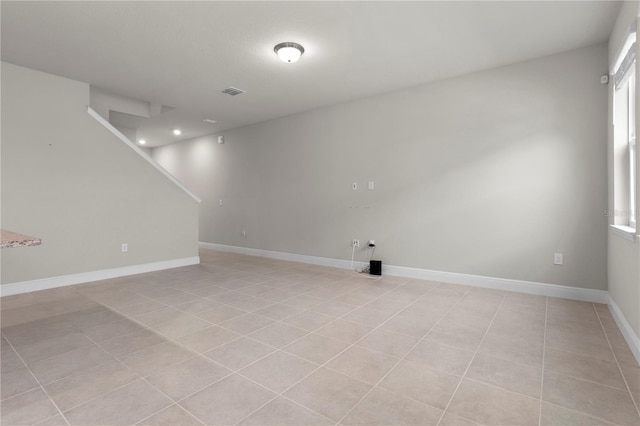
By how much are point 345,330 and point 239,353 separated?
85 cm

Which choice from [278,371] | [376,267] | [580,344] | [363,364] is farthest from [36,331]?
[580,344]

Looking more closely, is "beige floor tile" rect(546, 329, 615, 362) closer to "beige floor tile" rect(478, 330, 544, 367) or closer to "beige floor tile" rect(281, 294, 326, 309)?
"beige floor tile" rect(478, 330, 544, 367)

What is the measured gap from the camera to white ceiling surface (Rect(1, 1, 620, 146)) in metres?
2.68

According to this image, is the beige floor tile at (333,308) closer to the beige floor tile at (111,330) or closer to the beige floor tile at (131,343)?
the beige floor tile at (131,343)

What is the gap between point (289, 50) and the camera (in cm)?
321

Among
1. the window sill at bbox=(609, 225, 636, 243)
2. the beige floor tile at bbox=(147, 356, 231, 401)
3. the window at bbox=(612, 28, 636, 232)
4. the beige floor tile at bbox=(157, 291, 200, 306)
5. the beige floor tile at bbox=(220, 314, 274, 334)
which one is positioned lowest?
the beige floor tile at bbox=(147, 356, 231, 401)

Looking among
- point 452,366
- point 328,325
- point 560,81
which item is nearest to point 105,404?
point 328,325

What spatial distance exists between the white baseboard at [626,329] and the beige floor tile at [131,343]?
10.6 ft

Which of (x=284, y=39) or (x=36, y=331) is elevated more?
(x=284, y=39)

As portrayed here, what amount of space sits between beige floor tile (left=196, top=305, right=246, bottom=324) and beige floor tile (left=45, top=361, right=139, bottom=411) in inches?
33.9

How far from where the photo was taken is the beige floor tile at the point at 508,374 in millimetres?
1752

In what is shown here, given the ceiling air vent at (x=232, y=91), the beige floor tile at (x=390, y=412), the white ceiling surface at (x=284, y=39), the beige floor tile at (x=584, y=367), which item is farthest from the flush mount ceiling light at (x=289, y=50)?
the beige floor tile at (x=584, y=367)

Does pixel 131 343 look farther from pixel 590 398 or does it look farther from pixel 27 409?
pixel 590 398

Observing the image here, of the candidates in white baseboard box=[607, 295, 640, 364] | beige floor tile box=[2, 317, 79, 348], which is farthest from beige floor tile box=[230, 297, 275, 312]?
white baseboard box=[607, 295, 640, 364]
